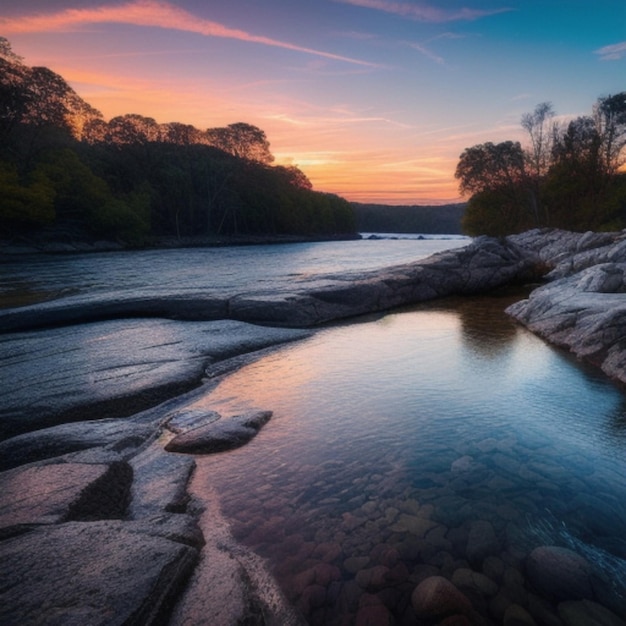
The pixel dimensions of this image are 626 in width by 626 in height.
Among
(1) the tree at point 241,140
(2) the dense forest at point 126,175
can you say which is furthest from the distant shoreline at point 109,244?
(1) the tree at point 241,140

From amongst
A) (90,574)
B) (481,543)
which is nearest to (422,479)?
(481,543)

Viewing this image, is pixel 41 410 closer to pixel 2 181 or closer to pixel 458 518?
pixel 458 518

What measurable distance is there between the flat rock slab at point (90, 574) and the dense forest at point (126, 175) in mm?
46573

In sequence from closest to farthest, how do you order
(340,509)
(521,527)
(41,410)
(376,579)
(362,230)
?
(376,579) → (521,527) → (340,509) → (41,410) → (362,230)

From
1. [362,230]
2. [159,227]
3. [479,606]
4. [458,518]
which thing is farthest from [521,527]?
[362,230]

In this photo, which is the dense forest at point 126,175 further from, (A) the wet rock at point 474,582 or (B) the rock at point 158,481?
(A) the wet rock at point 474,582

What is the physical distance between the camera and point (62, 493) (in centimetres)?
296

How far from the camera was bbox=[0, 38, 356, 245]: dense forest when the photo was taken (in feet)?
138

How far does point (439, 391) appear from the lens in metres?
5.58

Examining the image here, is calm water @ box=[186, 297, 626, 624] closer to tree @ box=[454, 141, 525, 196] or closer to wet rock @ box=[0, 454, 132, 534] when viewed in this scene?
wet rock @ box=[0, 454, 132, 534]

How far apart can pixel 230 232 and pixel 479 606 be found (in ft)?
247

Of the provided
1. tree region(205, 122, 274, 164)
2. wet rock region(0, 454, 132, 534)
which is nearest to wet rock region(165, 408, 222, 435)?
wet rock region(0, 454, 132, 534)

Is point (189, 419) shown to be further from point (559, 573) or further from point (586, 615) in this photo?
point (586, 615)

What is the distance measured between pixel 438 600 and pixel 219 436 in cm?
266
